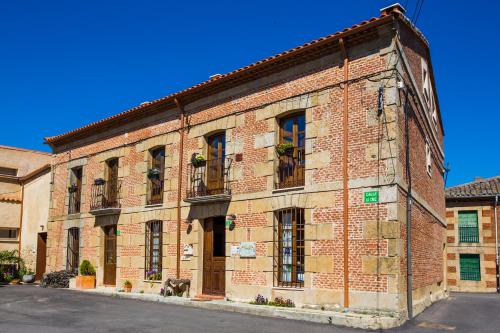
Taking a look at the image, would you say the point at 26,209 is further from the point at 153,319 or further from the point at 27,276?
the point at 153,319

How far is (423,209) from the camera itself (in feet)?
51.0

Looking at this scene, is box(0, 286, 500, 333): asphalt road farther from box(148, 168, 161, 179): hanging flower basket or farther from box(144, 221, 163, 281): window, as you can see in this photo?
box(148, 168, 161, 179): hanging flower basket

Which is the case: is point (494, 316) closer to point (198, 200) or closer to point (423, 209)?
point (423, 209)

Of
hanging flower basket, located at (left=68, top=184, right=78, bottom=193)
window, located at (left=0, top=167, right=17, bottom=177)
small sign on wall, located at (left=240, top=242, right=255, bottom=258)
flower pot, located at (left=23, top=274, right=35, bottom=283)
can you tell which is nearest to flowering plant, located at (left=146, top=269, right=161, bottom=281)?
small sign on wall, located at (left=240, top=242, right=255, bottom=258)

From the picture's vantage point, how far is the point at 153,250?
18.1 metres

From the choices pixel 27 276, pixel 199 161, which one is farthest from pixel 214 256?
pixel 27 276

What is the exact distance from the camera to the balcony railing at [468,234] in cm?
2738

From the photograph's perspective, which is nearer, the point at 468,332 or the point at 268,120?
the point at 468,332

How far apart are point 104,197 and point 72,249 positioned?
3.22 meters

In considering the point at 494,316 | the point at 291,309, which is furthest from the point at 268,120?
the point at 494,316

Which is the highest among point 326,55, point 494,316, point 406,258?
point 326,55

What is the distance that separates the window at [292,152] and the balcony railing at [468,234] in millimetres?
17039

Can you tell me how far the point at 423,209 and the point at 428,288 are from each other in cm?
239

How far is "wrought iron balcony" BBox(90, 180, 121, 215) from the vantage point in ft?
64.7
